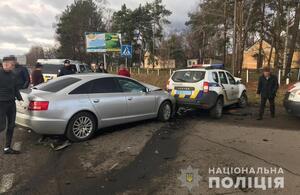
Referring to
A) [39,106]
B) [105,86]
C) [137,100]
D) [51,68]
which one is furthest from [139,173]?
[51,68]

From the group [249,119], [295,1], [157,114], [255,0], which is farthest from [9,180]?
[255,0]

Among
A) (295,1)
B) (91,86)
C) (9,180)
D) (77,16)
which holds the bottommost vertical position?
(9,180)

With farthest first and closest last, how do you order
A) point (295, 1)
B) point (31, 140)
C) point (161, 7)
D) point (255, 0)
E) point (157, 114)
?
point (161, 7)
point (255, 0)
point (295, 1)
point (157, 114)
point (31, 140)

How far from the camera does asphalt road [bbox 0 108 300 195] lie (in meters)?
4.65

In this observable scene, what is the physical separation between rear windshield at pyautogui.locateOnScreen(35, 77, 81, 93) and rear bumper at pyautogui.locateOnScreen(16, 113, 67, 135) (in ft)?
2.59

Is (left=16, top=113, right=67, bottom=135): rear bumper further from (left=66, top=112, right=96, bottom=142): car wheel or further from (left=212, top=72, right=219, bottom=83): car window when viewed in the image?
(left=212, top=72, right=219, bottom=83): car window

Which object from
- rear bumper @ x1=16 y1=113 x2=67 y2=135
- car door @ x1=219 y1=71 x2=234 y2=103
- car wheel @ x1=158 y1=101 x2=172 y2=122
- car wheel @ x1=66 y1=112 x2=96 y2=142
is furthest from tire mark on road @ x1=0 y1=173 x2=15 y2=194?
car door @ x1=219 y1=71 x2=234 y2=103

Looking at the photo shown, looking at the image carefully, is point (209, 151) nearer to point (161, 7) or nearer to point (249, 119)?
point (249, 119)

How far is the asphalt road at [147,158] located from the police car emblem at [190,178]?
70mm

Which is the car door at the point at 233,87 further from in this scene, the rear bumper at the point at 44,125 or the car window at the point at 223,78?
the rear bumper at the point at 44,125

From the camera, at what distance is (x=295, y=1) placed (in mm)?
23172

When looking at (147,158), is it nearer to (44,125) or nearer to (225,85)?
(44,125)

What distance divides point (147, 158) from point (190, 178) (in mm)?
1181

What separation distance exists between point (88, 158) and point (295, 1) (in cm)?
2199
